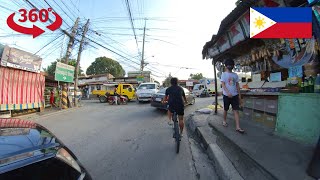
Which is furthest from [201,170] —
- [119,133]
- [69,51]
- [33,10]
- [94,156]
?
[69,51]

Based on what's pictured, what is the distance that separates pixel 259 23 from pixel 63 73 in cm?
1576

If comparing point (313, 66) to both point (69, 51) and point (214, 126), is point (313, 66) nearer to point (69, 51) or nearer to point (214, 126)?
point (214, 126)

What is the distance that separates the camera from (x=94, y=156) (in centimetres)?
511

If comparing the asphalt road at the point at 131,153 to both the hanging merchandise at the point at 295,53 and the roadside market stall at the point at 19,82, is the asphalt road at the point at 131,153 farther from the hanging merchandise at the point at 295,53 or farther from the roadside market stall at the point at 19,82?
the roadside market stall at the point at 19,82

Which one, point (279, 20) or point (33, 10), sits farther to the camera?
point (33, 10)

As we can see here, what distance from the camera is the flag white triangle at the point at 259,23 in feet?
16.6

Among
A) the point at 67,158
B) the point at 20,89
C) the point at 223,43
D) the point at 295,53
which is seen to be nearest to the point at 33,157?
the point at 67,158

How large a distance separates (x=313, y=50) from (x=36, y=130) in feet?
17.7

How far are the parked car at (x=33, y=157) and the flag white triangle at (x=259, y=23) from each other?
15.4ft

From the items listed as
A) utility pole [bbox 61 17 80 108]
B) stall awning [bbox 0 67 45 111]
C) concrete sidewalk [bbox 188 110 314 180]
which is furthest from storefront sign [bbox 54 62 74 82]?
concrete sidewalk [bbox 188 110 314 180]

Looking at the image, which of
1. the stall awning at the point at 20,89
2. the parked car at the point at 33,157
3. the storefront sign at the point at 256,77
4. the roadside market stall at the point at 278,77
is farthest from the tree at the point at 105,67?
the parked car at the point at 33,157

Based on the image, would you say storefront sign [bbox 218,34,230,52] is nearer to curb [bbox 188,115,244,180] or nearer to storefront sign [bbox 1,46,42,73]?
curb [bbox 188,115,244,180]

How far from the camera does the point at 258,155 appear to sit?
409 centimetres

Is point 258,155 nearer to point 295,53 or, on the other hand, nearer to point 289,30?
point 289,30
